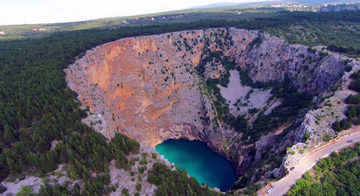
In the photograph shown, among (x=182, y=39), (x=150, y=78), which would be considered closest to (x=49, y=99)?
(x=150, y=78)

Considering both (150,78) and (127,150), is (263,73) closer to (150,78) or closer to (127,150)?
(150,78)

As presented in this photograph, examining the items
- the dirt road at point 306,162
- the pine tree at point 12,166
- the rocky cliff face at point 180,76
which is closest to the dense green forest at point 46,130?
the pine tree at point 12,166

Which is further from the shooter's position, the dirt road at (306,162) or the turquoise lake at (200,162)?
the turquoise lake at (200,162)

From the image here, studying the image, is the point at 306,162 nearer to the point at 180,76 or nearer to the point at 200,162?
the point at 200,162

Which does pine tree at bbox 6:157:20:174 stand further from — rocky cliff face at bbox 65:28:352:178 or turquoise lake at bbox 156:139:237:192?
turquoise lake at bbox 156:139:237:192

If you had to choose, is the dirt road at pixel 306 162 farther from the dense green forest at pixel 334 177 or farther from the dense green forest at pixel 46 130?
the dense green forest at pixel 46 130
